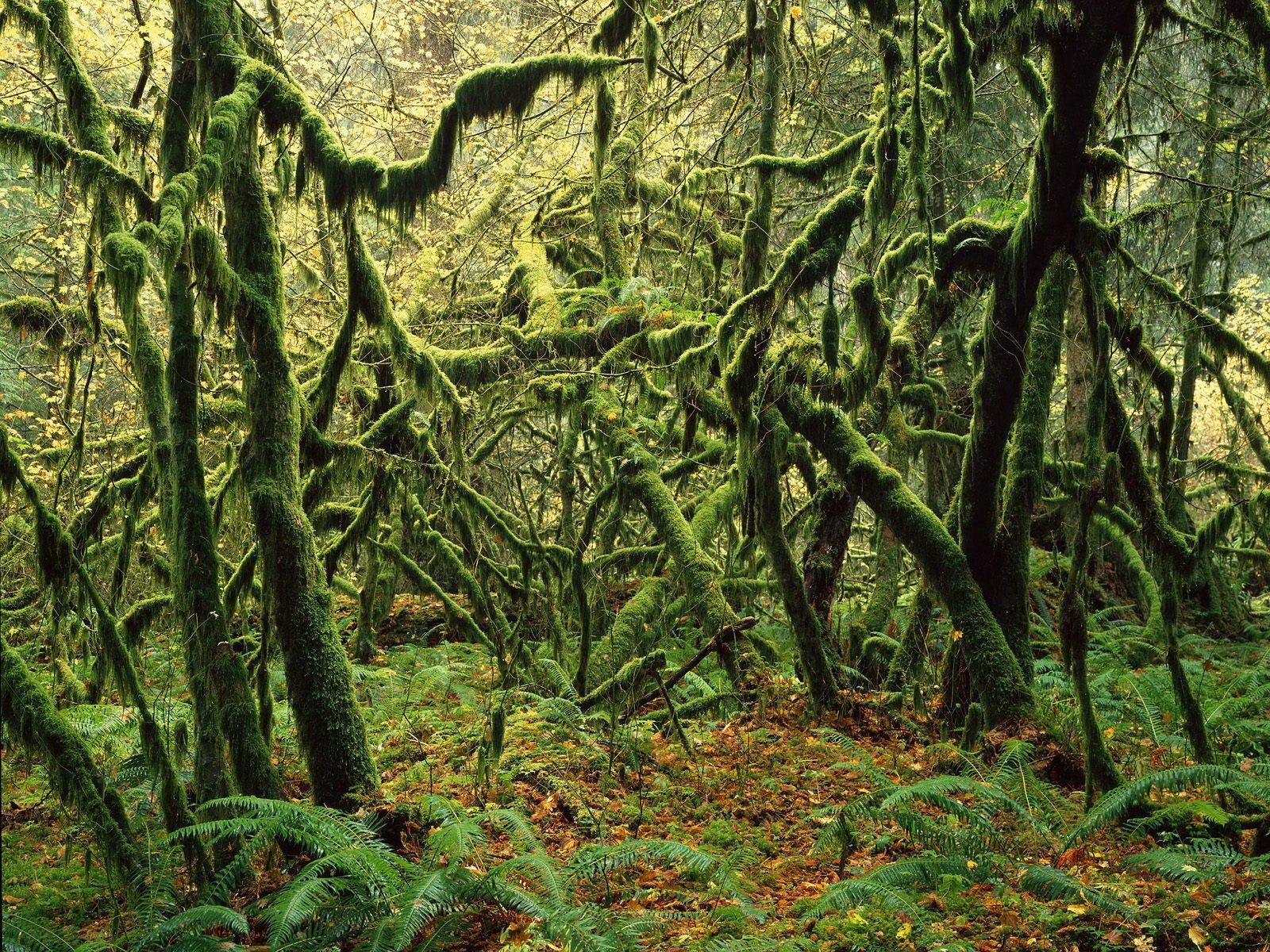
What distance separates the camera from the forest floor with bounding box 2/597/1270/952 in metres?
4.08

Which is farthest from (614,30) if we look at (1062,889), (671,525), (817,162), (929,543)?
(1062,889)

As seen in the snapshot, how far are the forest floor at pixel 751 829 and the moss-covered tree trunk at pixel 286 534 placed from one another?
437 mm

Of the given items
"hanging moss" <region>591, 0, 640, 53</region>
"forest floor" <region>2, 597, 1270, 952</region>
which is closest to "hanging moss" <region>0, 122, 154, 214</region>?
"forest floor" <region>2, 597, 1270, 952</region>

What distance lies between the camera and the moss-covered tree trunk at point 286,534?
516cm

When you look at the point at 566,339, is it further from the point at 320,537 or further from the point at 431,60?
the point at 431,60

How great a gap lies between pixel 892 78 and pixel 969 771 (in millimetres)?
4638

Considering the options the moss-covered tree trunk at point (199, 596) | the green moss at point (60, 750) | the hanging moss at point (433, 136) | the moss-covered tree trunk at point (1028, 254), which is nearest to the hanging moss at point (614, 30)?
the hanging moss at point (433, 136)

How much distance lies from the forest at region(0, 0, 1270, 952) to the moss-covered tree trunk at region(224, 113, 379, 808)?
0.03 m

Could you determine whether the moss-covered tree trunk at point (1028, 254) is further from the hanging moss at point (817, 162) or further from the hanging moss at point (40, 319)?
the hanging moss at point (40, 319)

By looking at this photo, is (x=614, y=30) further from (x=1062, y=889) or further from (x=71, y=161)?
(x=1062, y=889)

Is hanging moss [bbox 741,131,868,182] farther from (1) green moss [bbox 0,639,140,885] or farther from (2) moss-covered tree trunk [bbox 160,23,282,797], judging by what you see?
(1) green moss [bbox 0,639,140,885]

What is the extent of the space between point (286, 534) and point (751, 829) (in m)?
3.28

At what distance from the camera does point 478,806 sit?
19.1 ft

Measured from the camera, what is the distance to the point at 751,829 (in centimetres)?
574
